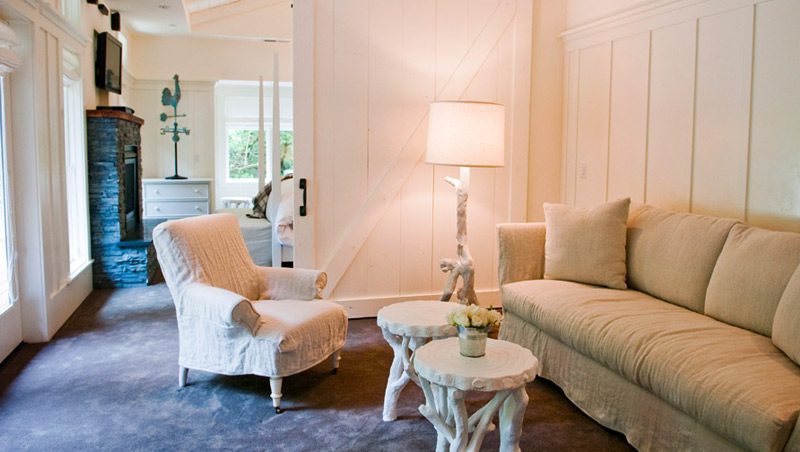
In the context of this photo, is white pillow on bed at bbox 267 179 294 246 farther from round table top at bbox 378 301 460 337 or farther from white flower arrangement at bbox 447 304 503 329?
white flower arrangement at bbox 447 304 503 329

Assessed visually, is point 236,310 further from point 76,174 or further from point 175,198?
point 175,198

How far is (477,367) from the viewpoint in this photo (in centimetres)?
228

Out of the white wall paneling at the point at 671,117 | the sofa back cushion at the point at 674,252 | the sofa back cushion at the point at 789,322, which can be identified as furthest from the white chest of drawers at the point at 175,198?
the sofa back cushion at the point at 789,322

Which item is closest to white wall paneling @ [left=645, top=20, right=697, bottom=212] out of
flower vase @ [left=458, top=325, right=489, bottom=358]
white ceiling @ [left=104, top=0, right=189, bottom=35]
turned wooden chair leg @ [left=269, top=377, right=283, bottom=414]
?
flower vase @ [left=458, top=325, right=489, bottom=358]

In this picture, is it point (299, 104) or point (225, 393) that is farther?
point (299, 104)

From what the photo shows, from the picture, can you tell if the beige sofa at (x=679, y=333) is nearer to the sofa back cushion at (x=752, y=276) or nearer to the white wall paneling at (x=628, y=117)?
the sofa back cushion at (x=752, y=276)

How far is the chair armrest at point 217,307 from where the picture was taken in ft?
9.47

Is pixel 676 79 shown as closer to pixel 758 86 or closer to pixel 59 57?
pixel 758 86

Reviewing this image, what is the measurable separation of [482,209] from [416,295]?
77 cm

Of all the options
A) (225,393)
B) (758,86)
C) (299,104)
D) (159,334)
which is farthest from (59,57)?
(758,86)

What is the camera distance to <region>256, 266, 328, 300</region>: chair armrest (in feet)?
11.6

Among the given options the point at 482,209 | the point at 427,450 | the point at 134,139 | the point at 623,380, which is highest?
the point at 134,139

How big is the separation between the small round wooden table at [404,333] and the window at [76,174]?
10.5 feet

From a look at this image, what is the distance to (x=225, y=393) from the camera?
10.4 ft
